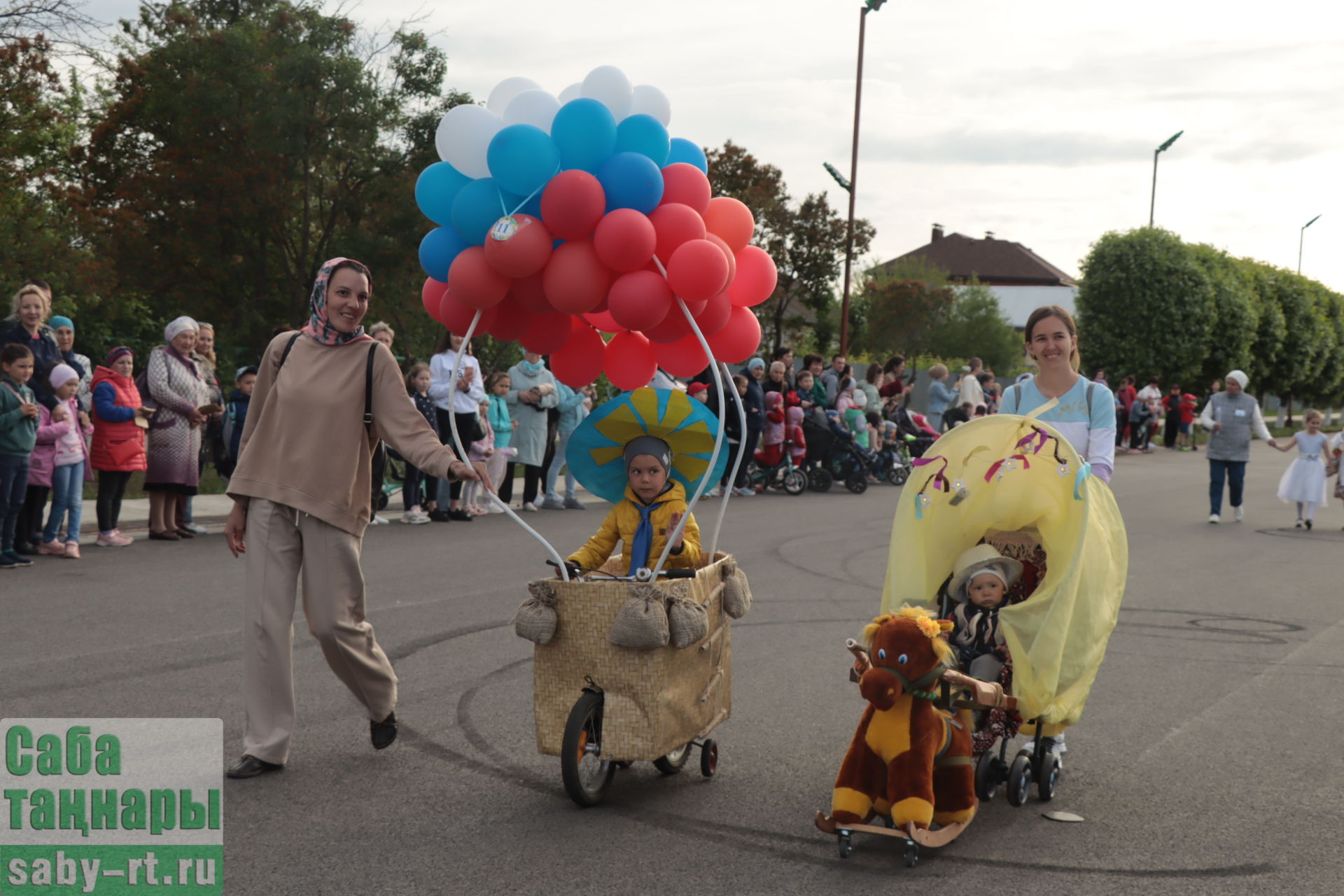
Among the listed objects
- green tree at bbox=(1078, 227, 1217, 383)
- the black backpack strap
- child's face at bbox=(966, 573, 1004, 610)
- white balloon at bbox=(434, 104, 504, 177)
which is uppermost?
green tree at bbox=(1078, 227, 1217, 383)

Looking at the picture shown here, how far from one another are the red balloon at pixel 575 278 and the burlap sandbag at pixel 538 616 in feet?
3.42

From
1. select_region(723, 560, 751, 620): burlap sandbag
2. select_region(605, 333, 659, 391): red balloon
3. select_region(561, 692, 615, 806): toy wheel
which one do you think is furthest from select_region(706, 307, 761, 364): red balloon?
select_region(561, 692, 615, 806): toy wheel

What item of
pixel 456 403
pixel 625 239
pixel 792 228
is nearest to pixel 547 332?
pixel 625 239

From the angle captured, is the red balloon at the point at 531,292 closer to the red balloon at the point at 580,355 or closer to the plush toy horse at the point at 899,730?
the red balloon at the point at 580,355

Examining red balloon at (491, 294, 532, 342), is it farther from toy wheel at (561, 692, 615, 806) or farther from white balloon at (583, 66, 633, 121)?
toy wheel at (561, 692, 615, 806)

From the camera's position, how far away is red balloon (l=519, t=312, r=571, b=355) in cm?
508

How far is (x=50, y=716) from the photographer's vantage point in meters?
5.59

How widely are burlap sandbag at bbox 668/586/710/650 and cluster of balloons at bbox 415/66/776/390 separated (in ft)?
3.37

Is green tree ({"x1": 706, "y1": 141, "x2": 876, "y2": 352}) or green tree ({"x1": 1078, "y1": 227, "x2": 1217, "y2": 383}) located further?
green tree ({"x1": 1078, "y1": 227, "x2": 1217, "y2": 383})

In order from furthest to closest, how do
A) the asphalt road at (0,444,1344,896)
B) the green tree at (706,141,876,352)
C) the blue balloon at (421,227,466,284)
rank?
the green tree at (706,141,876,352) → the blue balloon at (421,227,466,284) → the asphalt road at (0,444,1344,896)

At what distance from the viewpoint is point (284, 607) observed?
5000mm

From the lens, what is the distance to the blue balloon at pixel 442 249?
4.79 m

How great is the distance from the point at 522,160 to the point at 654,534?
5.15ft

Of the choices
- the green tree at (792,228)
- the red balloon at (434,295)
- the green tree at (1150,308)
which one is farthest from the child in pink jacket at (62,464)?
the green tree at (1150,308)
